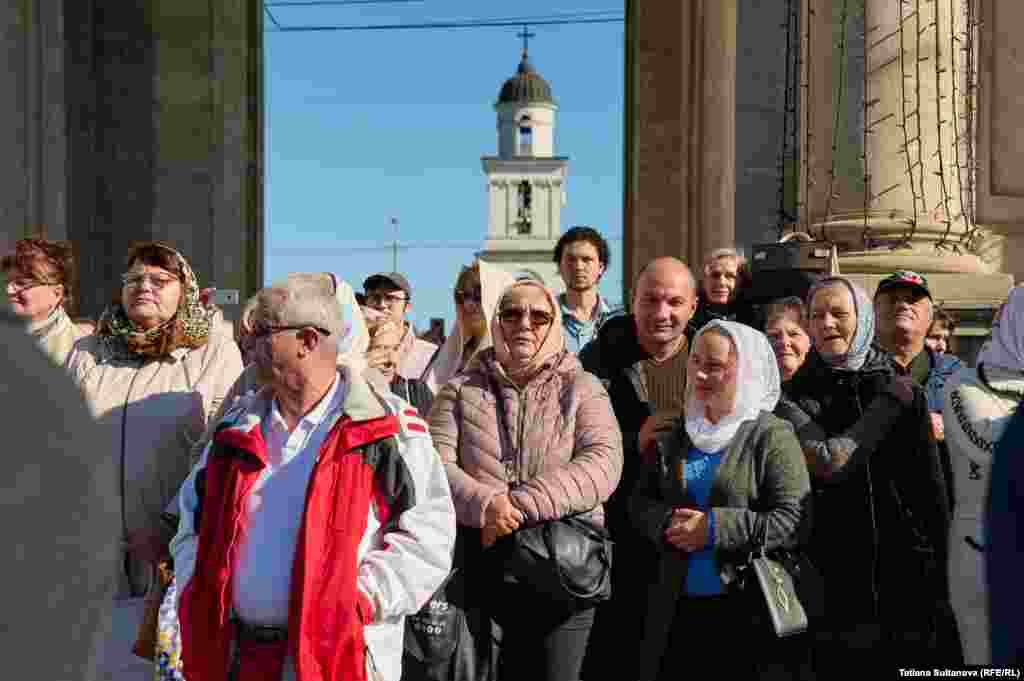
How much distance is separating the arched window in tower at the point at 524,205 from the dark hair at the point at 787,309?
8709 centimetres

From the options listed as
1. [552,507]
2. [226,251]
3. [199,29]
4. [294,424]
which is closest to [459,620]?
[552,507]

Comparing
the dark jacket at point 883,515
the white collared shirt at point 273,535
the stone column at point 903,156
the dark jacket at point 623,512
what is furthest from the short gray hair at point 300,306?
the stone column at point 903,156

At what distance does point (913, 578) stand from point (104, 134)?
10565mm

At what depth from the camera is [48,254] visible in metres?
5.41

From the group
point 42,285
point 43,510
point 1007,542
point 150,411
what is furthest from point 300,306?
point 43,510

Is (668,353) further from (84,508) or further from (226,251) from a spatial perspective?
(226,251)

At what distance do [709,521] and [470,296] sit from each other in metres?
1.84

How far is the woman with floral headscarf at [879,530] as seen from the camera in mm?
4945

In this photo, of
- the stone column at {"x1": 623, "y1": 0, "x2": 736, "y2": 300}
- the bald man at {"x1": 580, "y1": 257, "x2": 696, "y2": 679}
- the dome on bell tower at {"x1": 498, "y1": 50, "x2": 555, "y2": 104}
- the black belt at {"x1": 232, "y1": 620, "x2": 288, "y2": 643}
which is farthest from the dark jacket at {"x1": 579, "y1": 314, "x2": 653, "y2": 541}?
the dome on bell tower at {"x1": 498, "y1": 50, "x2": 555, "y2": 104}

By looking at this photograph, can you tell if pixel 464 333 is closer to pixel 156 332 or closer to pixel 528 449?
pixel 528 449

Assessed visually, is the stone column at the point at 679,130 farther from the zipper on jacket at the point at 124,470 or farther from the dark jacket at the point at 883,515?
the zipper on jacket at the point at 124,470

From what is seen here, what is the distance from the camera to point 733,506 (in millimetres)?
4598

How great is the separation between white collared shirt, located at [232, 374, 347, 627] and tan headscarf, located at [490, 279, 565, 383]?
113 centimetres

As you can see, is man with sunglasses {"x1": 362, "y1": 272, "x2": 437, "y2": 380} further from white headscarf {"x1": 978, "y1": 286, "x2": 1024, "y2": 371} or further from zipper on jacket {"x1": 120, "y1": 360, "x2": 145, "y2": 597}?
white headscarf {"x1": 978, "y1": 286, "x2": 1024, "y2": 371}
